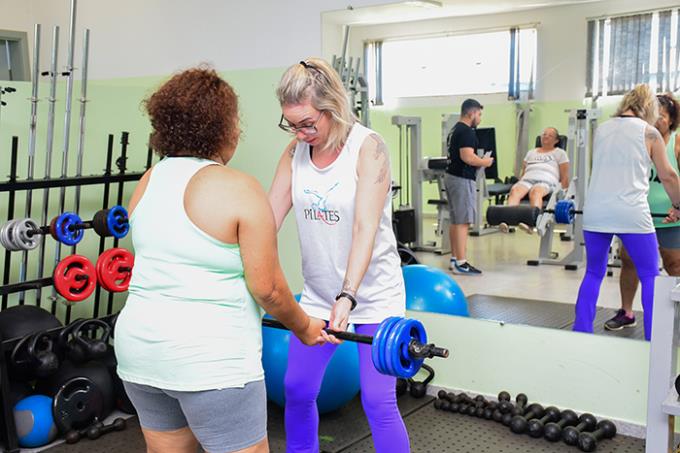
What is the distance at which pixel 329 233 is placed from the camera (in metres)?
1.96

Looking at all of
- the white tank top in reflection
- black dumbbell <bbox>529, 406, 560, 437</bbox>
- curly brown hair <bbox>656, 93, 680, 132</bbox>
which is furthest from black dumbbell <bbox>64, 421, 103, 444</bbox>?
curly brown hair <bbox>656, 93, 680, 132</bbox>

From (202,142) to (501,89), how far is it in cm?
190

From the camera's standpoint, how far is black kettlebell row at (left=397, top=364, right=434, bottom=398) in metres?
3.33

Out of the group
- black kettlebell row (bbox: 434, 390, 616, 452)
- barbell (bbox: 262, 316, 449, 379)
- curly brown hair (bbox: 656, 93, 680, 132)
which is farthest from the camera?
black kettlebell row (bbox: 434, 390, 616, 452)

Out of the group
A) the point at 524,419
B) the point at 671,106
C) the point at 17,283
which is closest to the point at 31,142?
the point at 17,283

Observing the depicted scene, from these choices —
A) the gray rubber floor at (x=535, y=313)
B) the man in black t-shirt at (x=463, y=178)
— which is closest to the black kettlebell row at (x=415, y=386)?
the gray rubber floor at (x=535, y=313)

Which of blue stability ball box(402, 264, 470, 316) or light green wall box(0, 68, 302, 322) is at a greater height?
light green wall box(0, 68, 302, 322)

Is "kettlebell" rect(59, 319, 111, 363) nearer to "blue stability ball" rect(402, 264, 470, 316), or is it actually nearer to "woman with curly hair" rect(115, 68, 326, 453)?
"blue stability ball" rect(402, 264, 470, 316)

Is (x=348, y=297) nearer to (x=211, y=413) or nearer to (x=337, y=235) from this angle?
(x=337, y=235)

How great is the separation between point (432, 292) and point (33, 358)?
1.68 meters

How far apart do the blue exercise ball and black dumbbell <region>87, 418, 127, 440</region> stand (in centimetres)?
63

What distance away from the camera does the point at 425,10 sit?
3213mm

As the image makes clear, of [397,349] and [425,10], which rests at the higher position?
[425,10]

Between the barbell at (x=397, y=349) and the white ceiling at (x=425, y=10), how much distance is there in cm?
183
